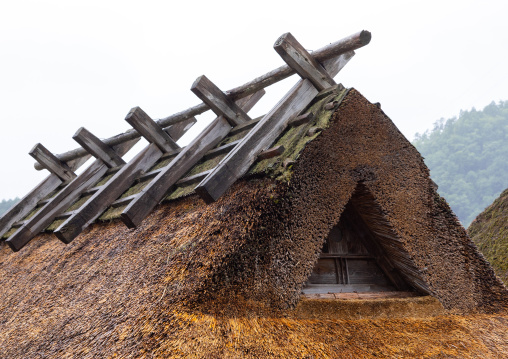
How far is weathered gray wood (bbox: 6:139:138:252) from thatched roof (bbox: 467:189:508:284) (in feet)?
13.9

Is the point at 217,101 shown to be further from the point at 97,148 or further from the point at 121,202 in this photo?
the point at 97,148

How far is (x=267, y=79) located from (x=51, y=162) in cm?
376

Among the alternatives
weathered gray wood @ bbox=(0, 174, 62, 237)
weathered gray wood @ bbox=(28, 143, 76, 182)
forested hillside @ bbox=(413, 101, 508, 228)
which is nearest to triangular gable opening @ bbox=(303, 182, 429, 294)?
weathered gray wood @ bbox=(28, 143, 76, 182)

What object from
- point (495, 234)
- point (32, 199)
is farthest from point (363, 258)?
point (32, 199)

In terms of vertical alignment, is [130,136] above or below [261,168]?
above

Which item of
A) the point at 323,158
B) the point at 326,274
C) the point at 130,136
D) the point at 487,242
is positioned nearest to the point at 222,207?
the point at 323,158

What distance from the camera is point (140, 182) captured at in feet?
12.8

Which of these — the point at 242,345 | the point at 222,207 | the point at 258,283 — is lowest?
the point at 242,345

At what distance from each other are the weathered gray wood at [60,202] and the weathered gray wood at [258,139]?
2546 millimetres

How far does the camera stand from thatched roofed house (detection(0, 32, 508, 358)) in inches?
84.4

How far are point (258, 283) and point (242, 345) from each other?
343mm

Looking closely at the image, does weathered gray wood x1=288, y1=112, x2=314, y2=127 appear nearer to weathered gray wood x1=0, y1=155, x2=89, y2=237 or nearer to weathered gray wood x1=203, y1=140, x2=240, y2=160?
weathered gray wood x1=203, y1=140, x2=240, y2=160

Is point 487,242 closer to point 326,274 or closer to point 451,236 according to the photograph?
point 451,236

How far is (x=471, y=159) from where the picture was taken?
50.4m
